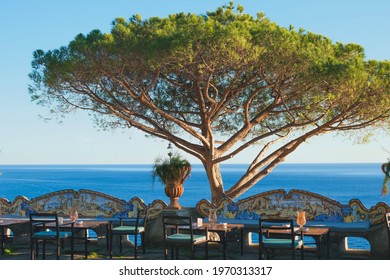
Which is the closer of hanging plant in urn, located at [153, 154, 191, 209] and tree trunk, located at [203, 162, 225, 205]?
hanging plant in urn, located at [153, 154, 191, 209]

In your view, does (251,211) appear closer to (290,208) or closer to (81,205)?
(290,208)

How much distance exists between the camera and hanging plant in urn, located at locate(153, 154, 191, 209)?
9844mm

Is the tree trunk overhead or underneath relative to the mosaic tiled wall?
overhead

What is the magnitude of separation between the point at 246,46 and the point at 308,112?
3425 mm

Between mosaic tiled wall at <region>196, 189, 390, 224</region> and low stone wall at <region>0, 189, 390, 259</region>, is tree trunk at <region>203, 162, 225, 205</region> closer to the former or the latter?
low stone wall at <region>0, 189, 390, 259</region>

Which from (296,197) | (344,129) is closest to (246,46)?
(296,197)

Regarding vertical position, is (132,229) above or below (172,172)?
below

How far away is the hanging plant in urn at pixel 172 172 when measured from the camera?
984 cm

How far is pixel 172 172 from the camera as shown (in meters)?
9.84

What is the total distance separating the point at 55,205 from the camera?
10547 millimetres

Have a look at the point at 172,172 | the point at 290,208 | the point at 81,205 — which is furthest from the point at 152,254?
the point at 290,208

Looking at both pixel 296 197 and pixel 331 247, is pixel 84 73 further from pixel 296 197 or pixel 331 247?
pixel 331 247

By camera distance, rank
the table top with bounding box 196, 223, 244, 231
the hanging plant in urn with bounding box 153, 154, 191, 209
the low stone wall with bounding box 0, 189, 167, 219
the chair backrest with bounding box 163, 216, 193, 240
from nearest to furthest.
→ the chair backrest with bounding box 163, 216, 193, 240, the table top with bounding box 196, 223, 244, 231, the hanging plant in urn with bounding box 153, 154, 191, 209, the low stone wall with bounding box 0, 189, 167, 219

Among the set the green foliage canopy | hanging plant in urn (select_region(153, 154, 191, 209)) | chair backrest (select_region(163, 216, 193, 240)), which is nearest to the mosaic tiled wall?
hanging plant in urn (select_region(153, 154, 191, 209))
